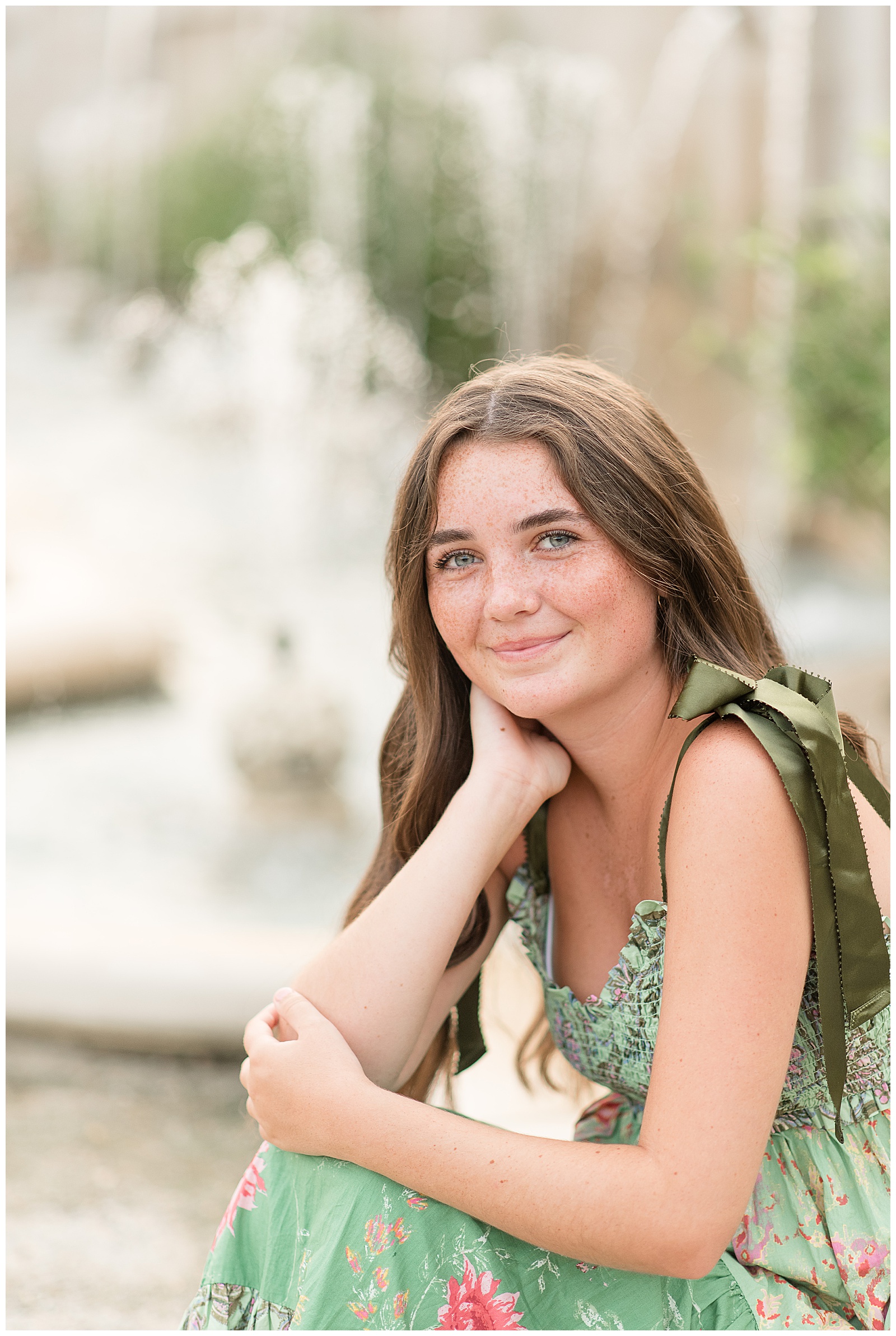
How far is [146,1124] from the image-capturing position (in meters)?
2.70

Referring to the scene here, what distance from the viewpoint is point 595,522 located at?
149cm

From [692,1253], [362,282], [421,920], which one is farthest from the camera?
[362,282]

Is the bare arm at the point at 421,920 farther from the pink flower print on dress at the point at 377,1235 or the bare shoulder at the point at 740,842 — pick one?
the bare shoulder at the point at 740,842

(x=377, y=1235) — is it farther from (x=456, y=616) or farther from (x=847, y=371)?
(x=847, y=371)

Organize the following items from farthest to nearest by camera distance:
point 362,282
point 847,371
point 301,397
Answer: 1. point 301,397
2. point 362,282
3. point 847,371

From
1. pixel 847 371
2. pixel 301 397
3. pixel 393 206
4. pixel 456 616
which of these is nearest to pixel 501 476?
pixel 456 616

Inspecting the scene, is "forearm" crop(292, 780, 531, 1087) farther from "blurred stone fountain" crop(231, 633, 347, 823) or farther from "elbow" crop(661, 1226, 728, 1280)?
"blurred stone fountain" crop(231, 633, 347, 823)

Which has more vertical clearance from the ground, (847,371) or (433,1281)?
(847,371)

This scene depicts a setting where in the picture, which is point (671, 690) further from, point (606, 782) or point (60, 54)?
point (60, 54)

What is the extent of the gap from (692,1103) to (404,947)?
481 mm

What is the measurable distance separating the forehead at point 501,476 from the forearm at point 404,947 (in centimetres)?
43

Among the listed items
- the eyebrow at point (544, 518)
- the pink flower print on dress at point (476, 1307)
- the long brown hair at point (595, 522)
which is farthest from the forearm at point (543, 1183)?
the eyebrow at point (544, 518)

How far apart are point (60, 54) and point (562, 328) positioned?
16.6 feet

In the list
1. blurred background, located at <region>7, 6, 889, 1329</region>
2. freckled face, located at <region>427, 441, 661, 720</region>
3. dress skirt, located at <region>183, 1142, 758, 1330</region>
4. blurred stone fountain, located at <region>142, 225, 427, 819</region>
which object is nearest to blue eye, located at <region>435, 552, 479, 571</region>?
freckled face, located at <region>427, 441, 661, 720</region>
